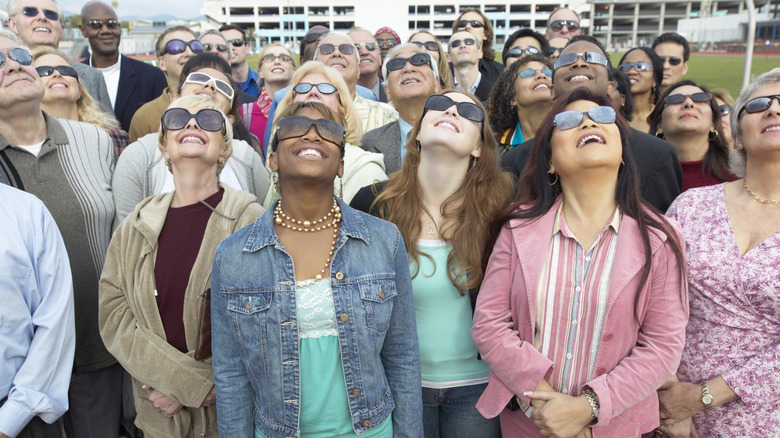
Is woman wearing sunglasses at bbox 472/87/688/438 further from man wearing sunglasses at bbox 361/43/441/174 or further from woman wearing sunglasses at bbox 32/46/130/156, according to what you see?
woman wearing sunglasses at bbox 32/46/130/156

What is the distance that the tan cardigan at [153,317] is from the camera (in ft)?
9.26

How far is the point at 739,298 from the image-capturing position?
8.40 feet

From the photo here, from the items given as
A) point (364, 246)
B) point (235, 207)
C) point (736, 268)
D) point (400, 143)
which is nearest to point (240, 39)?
point (400, 143)

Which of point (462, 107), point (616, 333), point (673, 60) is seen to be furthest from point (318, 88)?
point (673, 60)

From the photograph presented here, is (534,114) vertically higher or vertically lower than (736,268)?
higher

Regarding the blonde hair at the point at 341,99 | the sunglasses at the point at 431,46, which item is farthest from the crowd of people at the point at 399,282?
the sunglasses at the point at 431,46

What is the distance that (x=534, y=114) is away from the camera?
4.41 metres

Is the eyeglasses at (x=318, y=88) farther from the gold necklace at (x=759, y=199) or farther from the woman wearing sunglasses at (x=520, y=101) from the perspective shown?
the gold necklace at (x=759, y=199)

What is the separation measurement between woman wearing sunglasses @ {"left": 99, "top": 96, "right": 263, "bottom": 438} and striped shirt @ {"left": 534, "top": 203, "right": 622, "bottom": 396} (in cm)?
168

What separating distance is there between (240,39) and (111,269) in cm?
691

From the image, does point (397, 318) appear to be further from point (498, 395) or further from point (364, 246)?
point (498, 395)

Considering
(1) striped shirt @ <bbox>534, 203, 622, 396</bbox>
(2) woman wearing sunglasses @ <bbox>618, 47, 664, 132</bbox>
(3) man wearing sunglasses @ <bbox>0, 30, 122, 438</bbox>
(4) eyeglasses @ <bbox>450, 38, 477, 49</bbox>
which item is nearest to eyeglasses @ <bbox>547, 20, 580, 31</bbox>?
(4) eyeglasses @ <bbox>450, 38, 477, 49</bbox>

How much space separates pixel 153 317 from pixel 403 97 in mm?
2644

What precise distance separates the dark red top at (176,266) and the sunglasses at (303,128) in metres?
0.92
